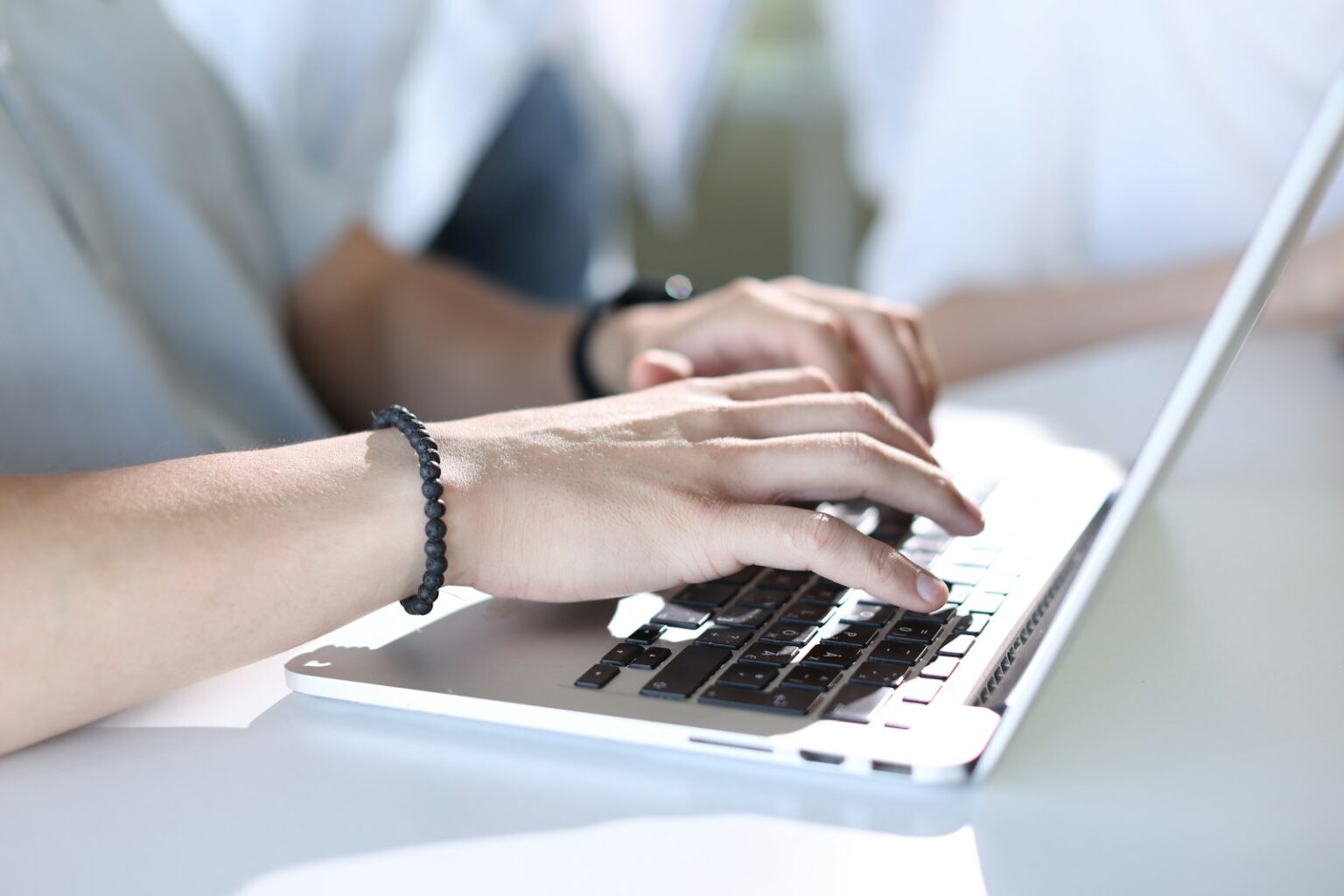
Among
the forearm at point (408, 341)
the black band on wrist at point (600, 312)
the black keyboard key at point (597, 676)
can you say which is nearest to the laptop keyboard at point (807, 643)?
the black keyboard key at point (597, 676)

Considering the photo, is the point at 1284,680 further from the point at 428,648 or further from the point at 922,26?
the point at 922,26

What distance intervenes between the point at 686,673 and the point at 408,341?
69 centimetres

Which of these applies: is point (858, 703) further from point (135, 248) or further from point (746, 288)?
point (135, 248)

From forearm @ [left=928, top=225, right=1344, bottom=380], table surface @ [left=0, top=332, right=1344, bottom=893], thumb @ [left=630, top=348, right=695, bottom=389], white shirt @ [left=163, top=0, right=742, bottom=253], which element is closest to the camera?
table surface @ [left=0, top=332, right=1344, bottom=893]

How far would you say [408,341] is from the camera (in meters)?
1.09

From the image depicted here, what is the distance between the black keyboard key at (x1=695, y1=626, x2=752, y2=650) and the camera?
48 centimetres

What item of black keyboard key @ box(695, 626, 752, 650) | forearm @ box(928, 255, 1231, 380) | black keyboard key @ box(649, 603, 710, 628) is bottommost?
forearm @ box(928, 255, 1231, 380)

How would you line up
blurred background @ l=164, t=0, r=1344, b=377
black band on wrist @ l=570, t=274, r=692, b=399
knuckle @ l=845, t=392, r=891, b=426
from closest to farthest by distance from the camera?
knuckle @ l=845, t=392, r=891, b=426 → black band on wrist @ l=570, t=274, r=692, b=399 → blurred background @ l=164, t=0, r=1344, b=377

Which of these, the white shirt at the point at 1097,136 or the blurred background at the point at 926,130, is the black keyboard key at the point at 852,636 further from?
the white shirt at the point at 1097,136

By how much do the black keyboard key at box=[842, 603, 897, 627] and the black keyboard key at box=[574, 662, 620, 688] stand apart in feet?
0.32

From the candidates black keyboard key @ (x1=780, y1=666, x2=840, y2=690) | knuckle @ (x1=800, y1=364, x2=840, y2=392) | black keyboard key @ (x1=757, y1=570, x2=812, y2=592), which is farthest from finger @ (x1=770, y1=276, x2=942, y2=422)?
black keyboard key @ (x1=780, y1=666, x2=840, y2=690)

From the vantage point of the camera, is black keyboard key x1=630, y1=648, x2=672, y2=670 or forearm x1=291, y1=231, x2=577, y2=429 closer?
black keyboard key x1=630, y1=648, x2=672, y2=670

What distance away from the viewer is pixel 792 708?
1.40 ft

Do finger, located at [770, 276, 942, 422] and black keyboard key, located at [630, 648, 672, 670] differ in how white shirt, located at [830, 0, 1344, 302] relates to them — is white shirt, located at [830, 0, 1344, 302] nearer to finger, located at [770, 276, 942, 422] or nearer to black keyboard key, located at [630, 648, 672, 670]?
finger, located at [770, 276, 942, 422]
